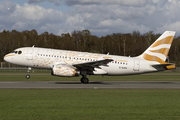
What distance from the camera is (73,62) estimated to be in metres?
31.6

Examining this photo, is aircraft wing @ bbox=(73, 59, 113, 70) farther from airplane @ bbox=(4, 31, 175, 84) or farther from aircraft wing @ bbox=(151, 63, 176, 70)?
aircraft wing @ bbox=(151, 63, 176, 70)

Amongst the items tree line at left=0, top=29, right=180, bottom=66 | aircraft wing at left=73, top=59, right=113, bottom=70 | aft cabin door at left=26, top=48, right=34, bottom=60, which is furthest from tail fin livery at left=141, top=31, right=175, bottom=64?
tree line at left=0, top=29, right=180, bottom=66

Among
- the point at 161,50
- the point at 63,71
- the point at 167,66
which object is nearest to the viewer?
the point at 63,71

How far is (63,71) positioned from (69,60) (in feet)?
8.24

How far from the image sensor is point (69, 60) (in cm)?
3153

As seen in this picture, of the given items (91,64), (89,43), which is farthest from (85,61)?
(89,43)

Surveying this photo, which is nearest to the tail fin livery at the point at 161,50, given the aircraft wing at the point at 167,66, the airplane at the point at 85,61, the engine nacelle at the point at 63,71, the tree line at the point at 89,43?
the airplane at the point at 85,61

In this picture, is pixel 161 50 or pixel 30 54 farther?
pixel 161 50

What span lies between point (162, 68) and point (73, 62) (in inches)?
485

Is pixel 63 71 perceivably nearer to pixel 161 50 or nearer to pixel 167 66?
pixel 167 66

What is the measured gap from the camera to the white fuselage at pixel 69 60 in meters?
31.3
